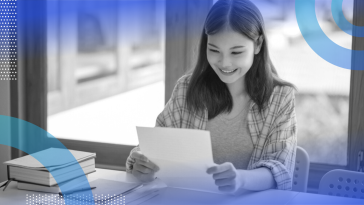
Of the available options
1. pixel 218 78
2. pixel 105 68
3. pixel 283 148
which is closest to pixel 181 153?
pixel 283 148

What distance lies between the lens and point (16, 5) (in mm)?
2221

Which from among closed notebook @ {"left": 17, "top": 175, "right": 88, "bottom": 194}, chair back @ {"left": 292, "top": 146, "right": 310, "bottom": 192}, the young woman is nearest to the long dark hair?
the young woman

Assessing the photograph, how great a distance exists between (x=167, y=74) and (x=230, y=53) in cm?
71

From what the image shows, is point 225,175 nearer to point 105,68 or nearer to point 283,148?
point 283,148

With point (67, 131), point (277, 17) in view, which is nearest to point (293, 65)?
point (277, 17)

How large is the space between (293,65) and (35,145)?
1513 millimetres

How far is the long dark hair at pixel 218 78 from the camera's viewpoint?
132 centimetres

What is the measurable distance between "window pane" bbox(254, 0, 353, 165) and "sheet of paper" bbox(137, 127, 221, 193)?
0.82 metres

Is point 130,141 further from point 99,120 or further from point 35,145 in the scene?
point 35,145

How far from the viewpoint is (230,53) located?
131 centimetres

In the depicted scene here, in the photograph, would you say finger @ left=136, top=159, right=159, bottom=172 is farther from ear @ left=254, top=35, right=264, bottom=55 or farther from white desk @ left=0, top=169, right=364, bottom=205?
ear @ left=254, top=35, right=264, bottom=55

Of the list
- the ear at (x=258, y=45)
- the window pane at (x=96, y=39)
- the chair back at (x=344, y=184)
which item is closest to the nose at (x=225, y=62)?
the ear at (x=258, y=45)

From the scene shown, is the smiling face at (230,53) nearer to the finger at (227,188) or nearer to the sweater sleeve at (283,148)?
the sweater sleeve at (283,148)

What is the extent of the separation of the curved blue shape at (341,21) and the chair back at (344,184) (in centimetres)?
66
